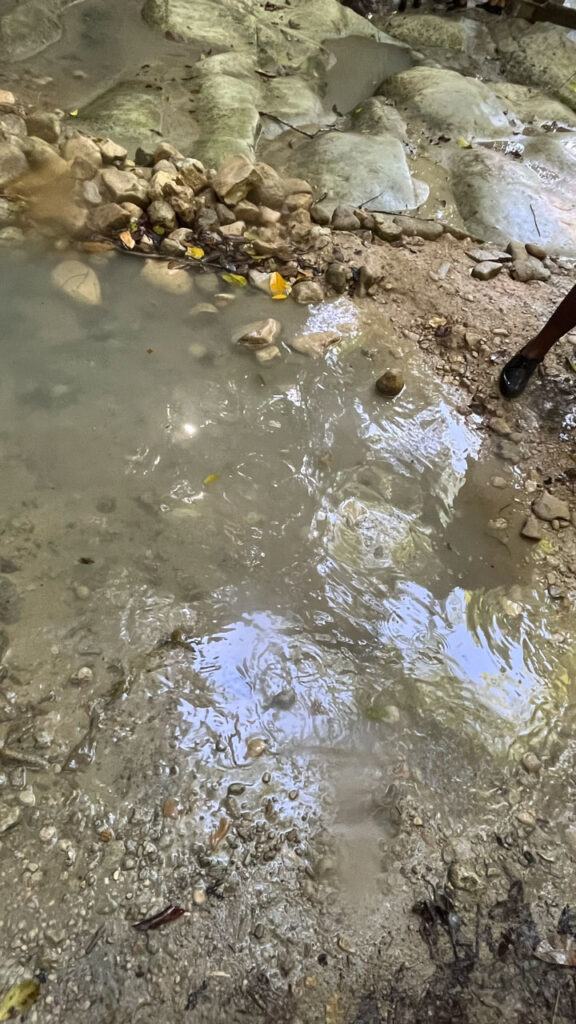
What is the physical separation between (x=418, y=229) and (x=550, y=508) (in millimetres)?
2152

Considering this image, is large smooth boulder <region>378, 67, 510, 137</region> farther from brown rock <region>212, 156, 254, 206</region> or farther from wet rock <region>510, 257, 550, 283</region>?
brown rock <region>212, 156, 254, 206</region>

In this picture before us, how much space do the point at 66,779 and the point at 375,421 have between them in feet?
6.37

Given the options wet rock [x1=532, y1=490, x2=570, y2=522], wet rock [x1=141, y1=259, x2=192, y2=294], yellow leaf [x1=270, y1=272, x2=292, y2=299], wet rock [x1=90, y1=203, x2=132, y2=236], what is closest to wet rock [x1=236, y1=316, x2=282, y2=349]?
yellow leaf [x1=270, y1=272, x2=292, y2=299]

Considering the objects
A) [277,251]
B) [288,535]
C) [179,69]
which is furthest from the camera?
[179,69]

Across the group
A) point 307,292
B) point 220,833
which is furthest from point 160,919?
point 307,292

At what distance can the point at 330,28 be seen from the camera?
5.48m

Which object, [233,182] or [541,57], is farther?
[541,57]

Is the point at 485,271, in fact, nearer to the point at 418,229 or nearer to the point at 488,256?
the point at 488,256

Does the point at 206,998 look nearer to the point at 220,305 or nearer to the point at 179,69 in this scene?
the point at 220,305

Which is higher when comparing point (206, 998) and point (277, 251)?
point (277, 251)

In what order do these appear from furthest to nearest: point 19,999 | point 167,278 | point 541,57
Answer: point 541,57 < point 167,278 < point 19,999

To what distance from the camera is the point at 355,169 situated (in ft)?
12.7

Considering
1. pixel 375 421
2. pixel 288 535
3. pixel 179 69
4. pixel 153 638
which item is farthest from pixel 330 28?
pixel 153 638

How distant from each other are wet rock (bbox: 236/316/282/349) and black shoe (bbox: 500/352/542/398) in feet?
3.89
